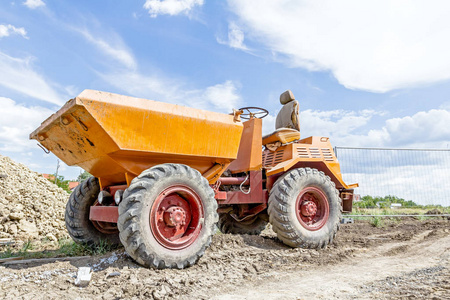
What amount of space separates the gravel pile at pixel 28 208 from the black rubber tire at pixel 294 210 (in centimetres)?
475

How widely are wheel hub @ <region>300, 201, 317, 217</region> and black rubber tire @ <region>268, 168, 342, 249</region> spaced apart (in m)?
0.27

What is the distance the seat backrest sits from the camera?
6957 millimetres

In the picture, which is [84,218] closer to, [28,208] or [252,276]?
[252,276]

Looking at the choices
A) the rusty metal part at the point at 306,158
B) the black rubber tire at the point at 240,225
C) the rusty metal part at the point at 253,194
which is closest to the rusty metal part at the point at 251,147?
the rusty metal part at the point at 253,194

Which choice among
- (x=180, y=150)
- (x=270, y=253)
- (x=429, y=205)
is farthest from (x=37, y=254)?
(x=429, y=205)

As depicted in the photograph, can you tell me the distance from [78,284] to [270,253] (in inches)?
102

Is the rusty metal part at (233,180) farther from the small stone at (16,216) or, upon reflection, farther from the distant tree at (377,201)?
the distant tree at (377,201)

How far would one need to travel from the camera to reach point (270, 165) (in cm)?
655

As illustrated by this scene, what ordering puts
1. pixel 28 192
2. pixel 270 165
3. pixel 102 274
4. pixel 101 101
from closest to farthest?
pixel 102 274 → pixel 101 101 → pixel 270 165 → pixel 28 192

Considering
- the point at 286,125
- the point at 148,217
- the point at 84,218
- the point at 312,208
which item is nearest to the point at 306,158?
the point at 312,208

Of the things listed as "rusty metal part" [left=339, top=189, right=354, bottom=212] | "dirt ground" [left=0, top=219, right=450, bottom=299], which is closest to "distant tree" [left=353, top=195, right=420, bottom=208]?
"rusty metal part" [left=339, top=189, right=354, bottom=212]

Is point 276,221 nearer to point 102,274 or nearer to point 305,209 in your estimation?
point 305,209

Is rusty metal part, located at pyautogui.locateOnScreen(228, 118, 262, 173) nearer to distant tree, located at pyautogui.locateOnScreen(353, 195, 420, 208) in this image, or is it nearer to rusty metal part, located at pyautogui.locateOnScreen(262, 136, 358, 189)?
rusty metal part, located at pyautogui.locateOnScreen(262, 136, 358, 189)

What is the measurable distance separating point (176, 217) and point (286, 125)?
11.8 feet
